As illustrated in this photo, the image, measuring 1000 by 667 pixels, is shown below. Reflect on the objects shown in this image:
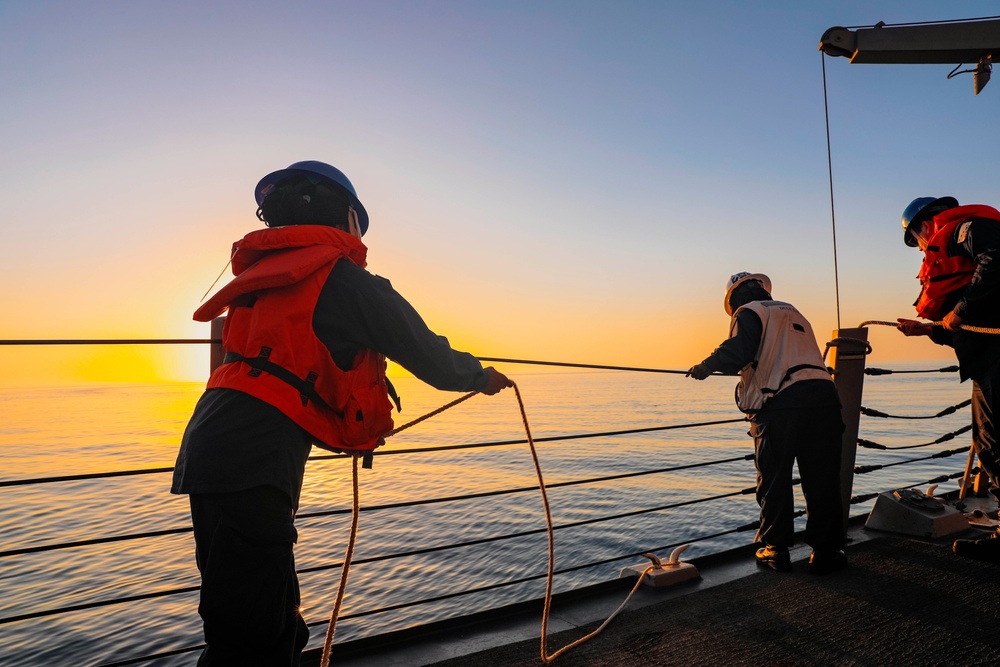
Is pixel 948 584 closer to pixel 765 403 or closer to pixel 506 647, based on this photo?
pixel 765 403

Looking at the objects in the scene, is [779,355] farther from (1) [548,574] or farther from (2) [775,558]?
(1) [548,574]

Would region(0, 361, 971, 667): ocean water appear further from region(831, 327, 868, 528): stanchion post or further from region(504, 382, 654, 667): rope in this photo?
region(831, 327, 868, 528): stanchion post

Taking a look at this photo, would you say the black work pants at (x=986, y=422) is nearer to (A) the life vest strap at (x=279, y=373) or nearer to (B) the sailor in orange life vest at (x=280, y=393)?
(B) the sailor in orange life vest at (x=280, y=393)

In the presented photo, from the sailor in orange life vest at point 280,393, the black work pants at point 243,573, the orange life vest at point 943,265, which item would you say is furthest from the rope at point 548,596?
the orange life vest at point 943,265

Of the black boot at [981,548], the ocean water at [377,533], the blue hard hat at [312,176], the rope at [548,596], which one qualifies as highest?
the blue hard hat at [312,176]

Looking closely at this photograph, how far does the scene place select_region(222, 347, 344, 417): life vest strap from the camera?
156cm

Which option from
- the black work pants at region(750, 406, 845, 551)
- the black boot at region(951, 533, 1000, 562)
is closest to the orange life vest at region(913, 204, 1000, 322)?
the black work pants at region(750, 406, 845, 551)

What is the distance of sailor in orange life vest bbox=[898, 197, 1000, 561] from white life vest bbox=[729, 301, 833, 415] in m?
0.79

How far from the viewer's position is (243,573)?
147cm

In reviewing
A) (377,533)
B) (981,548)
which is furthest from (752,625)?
(377,533)

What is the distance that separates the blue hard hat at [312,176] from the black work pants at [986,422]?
3.60 meters

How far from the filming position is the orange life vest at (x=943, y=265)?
3.40 m

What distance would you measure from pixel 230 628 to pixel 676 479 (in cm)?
1348

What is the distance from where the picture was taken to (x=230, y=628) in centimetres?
148
